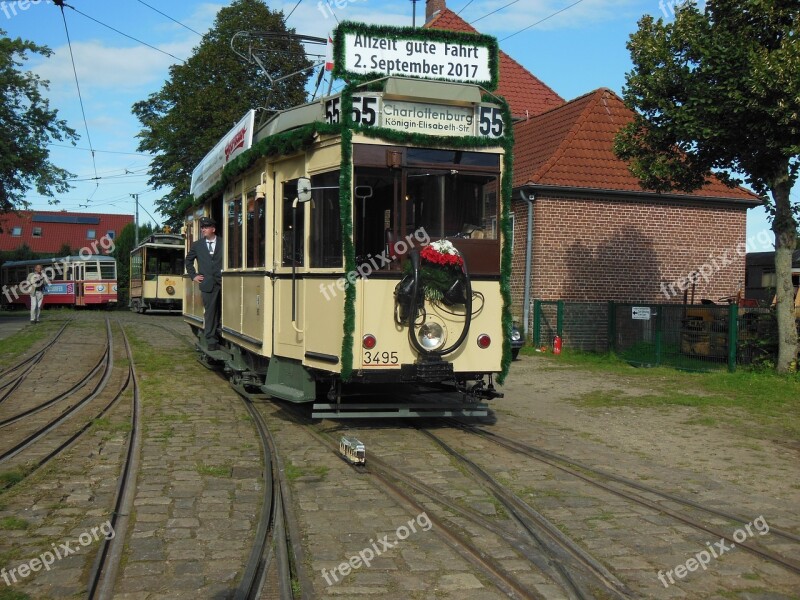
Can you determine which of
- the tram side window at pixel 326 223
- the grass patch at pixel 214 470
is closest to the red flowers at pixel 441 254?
the tram side window at pixel 326 223

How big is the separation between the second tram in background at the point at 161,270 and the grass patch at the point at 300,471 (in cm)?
2917

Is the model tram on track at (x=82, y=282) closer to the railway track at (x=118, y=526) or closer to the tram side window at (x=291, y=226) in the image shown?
the railway track at (x=118, y=526)

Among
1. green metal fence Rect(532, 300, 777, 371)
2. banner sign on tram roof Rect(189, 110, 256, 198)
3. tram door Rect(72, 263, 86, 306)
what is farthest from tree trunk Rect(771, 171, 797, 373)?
tram door Rect(72, 263, 86, 306)

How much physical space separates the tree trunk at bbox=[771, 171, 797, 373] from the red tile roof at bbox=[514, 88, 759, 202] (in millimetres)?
6361

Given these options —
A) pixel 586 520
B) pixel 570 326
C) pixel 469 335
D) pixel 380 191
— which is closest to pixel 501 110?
pixel 380 191

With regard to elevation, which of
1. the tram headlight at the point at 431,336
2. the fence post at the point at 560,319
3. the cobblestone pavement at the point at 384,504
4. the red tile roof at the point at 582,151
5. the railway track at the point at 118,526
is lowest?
the cobblestone pavement at the point at 384,504

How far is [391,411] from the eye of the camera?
27.3 ft

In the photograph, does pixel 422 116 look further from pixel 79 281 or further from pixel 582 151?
pixel 79 281

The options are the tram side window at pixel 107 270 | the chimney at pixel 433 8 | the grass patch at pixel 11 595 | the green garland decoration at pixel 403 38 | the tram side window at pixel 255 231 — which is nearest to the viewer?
the grass patch at pixel 11 595

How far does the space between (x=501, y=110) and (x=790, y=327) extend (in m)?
8.66

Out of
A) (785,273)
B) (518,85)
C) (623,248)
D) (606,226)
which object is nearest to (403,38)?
(785,273)

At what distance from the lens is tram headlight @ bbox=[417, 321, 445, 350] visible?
777cm

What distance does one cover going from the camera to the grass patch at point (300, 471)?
6547 mm

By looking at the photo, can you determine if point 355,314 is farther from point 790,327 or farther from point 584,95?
point 584,95
